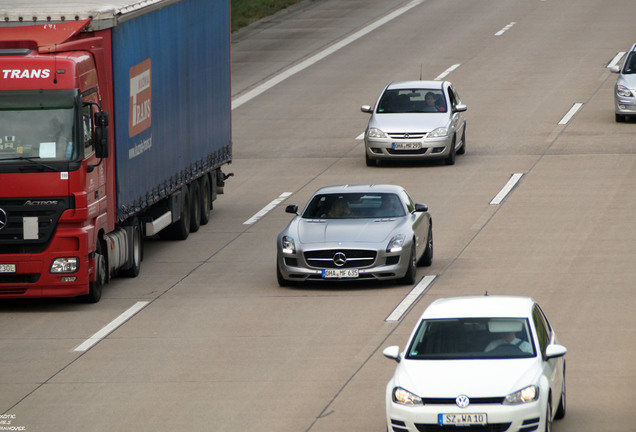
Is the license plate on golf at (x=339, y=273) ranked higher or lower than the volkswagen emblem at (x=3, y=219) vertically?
lower

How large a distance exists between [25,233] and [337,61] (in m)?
30.3

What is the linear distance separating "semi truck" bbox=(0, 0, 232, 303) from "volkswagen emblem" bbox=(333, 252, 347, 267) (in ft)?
10.6

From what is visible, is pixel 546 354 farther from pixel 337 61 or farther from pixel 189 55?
pixel 337 61

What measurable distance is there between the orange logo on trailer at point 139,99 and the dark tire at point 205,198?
4147mm

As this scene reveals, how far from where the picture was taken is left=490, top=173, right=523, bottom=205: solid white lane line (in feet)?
92.2

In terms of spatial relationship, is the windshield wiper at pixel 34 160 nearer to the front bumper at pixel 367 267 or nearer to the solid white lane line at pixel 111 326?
the solid white lane line at pixel 111 326

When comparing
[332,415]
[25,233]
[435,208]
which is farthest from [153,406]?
[435,208]

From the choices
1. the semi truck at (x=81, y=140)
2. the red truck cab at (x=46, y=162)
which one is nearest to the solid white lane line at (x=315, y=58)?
the semi truck at (x=81, y=140)

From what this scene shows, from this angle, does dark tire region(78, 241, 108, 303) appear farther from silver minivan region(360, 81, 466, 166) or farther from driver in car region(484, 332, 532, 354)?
silver minivan region(360, 81, 466, 166)

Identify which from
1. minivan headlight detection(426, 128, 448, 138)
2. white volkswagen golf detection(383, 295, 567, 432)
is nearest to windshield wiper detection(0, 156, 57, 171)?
white volkswagen golf detection(383, 295, 567, 432)

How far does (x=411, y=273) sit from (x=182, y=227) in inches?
235

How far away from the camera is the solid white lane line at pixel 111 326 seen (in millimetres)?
18078

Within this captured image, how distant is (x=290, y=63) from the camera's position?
4944 cm

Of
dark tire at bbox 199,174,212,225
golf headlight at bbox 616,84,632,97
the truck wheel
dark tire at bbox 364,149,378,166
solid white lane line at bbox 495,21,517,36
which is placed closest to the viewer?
the truck wheel
